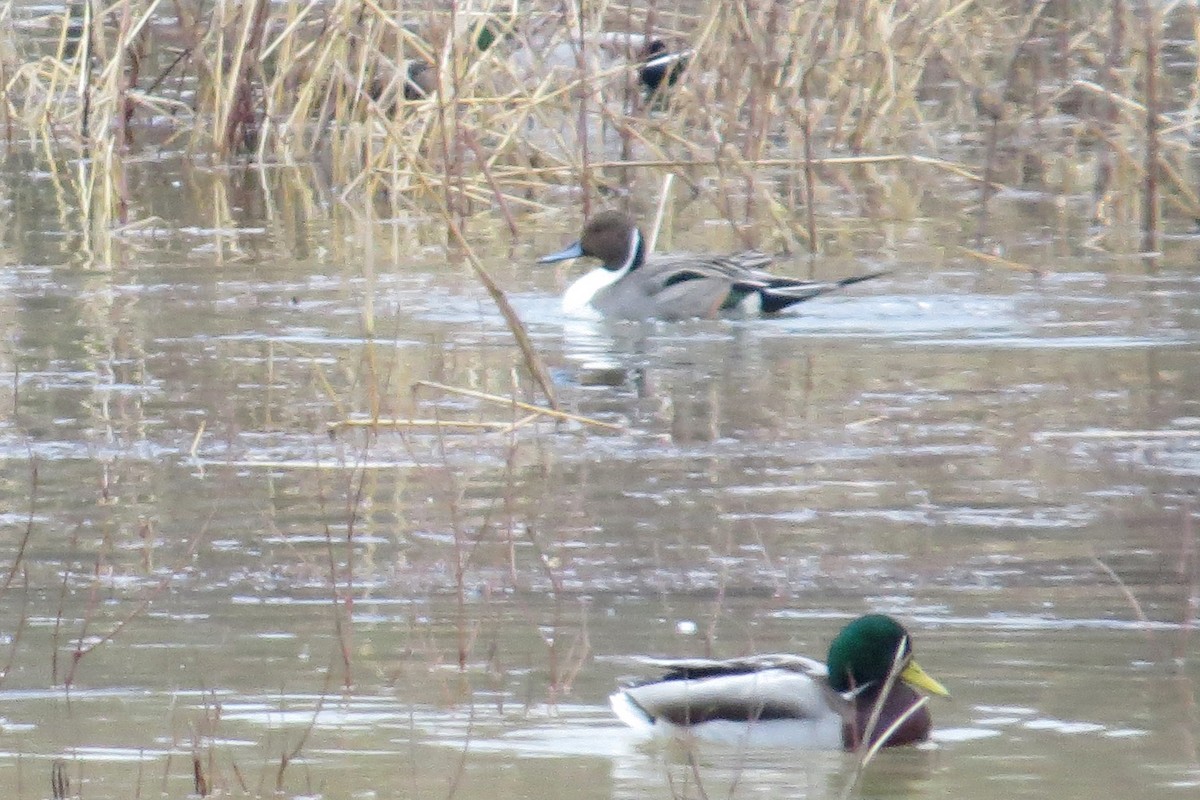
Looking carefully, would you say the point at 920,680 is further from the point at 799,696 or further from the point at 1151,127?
the point at 1151,127

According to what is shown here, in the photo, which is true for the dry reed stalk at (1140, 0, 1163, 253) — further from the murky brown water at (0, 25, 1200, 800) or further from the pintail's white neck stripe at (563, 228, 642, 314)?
the pintail's white neck stripe at (563, 228, 642, 314)

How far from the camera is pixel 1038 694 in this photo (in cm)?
534

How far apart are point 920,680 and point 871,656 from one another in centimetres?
13

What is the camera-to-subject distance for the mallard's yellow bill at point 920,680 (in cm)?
521

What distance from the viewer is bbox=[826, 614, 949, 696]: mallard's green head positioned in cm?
526

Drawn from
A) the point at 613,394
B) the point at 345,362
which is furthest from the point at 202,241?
the point at 613,394

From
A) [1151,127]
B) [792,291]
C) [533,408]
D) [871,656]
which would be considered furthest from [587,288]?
[871,656]

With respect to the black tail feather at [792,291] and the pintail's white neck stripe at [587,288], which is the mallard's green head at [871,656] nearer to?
the black tail feather at [792,291]

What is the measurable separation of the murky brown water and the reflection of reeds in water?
A: 3.95 ft

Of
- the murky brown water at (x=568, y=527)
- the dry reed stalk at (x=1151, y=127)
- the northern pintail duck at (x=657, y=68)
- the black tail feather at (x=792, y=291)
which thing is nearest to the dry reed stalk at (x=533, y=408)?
the murky brown water at (x=568, y=527)

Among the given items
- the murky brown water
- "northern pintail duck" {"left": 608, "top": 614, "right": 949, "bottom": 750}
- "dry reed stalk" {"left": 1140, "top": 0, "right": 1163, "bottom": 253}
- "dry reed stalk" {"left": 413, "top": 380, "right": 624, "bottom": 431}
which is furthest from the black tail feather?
"northern pintail duck" {"left": 608, "top": 614, "right": 949, "bottom": 750}

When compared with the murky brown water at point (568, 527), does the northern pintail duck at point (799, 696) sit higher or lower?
higher

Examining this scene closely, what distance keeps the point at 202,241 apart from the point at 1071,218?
4.55m

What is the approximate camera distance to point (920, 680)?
5.23 metres
